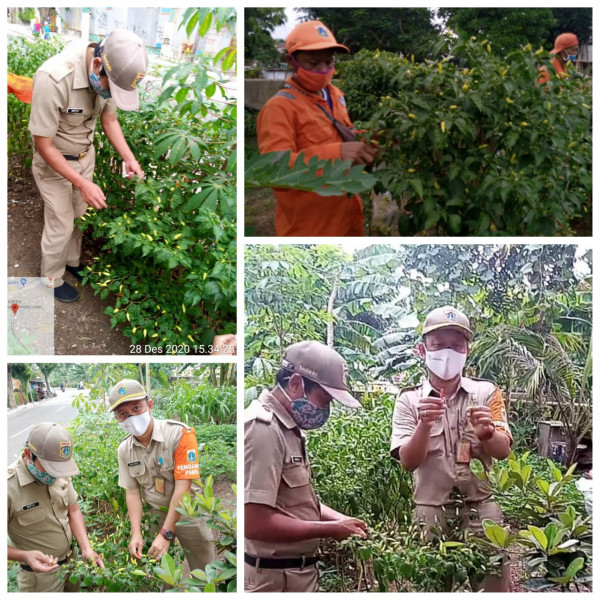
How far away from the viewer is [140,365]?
8.84 feet

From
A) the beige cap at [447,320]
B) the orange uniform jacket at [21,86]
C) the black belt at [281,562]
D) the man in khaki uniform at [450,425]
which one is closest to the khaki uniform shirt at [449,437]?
the man in khaki uniform at [450,425]

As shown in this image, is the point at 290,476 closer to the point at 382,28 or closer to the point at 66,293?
the point at 66,293

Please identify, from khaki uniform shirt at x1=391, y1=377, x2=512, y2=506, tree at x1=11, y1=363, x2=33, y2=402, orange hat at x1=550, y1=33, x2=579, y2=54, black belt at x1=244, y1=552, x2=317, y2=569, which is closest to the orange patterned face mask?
orange hat at x1=550, y1=33, x2=579, y2=54

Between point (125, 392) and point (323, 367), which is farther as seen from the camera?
point (125, 392)

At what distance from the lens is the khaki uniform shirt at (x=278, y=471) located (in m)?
2.56

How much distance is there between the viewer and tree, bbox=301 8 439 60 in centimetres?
242

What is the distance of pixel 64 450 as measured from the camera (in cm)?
272

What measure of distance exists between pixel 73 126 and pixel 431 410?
6.26 feet

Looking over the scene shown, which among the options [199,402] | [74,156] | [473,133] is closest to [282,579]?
[199,402]

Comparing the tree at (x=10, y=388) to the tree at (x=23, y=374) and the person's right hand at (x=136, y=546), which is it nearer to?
the tree at (x=23, y=374)

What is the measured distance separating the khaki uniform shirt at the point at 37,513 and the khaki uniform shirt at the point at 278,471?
81 cm

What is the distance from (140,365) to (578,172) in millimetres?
1855

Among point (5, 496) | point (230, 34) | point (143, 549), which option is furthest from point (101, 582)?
point (230, 34)

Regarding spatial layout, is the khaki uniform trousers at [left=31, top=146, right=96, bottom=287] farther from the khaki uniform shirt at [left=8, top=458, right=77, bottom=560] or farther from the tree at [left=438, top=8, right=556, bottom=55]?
the tree at [left=438, top=8, right=556, bottom=55]
